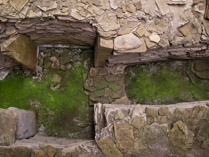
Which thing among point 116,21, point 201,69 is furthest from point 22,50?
point 201,69

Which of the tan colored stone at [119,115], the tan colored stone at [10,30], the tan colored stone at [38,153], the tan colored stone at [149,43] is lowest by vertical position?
the tan colored stone at [38,153]

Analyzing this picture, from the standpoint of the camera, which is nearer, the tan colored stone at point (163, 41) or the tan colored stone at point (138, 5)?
the tan colored stone at point (138, 5)

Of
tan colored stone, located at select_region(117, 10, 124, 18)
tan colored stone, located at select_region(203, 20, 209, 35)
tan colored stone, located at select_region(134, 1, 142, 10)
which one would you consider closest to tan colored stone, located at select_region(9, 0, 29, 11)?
tan colored stone, located at select_region(117, 10, 124, 18)

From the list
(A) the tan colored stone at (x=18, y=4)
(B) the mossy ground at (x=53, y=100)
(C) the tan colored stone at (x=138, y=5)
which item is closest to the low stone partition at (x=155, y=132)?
(B) the mossy ground at (x=53, y=100)

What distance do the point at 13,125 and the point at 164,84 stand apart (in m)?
3.36

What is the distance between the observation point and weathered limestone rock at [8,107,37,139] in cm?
354

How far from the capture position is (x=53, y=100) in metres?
4.48

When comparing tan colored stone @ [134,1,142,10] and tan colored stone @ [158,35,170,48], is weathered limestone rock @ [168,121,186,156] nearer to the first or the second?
tan colored stone @ [158,35,170,48]

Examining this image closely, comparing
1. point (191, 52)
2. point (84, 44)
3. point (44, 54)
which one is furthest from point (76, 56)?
point (191, 52)

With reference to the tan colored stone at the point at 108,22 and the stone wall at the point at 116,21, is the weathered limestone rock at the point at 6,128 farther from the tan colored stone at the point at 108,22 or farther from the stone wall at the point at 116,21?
the tan colored stone at the point at 108,22

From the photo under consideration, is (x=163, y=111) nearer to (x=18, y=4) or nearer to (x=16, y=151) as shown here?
(x=16, y=151)

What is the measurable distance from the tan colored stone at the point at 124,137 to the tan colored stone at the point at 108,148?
90mm

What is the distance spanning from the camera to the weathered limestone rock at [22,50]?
3.43 metres

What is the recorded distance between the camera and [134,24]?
11.4 feet
